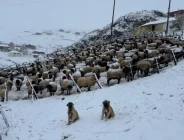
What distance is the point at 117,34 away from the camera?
261ft

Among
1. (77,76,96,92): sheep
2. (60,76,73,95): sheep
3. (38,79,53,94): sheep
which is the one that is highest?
(77,76,96,92): sheep

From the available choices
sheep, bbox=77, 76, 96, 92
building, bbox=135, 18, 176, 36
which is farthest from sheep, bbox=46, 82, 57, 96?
building, bbox=135, 18, 176, 36

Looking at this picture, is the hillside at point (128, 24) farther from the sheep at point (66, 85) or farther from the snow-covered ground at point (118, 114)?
the snow-covered ground at point (118, 114)

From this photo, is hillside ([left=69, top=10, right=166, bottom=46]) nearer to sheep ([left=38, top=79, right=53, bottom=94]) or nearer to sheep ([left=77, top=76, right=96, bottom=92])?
sheep ([left=38, top=79, right=53, bottom=94])

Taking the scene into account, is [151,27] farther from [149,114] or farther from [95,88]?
[149,114]

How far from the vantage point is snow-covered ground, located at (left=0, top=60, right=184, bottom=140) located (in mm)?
13682

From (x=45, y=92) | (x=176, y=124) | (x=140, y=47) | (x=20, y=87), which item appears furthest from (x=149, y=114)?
(x=140, y=47)

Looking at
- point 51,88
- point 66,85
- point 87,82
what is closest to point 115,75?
point 87,82

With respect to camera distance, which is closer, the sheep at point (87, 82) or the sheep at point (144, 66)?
the sheep at point (144, 66)

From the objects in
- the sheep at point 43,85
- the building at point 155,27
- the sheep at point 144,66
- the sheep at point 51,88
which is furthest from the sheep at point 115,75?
the building at point 155,27

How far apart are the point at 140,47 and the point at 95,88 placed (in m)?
14.9

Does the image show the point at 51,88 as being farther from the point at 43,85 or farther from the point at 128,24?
the point at 128,24

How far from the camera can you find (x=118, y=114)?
1667 cm

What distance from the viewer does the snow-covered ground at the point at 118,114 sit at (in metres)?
13.7
